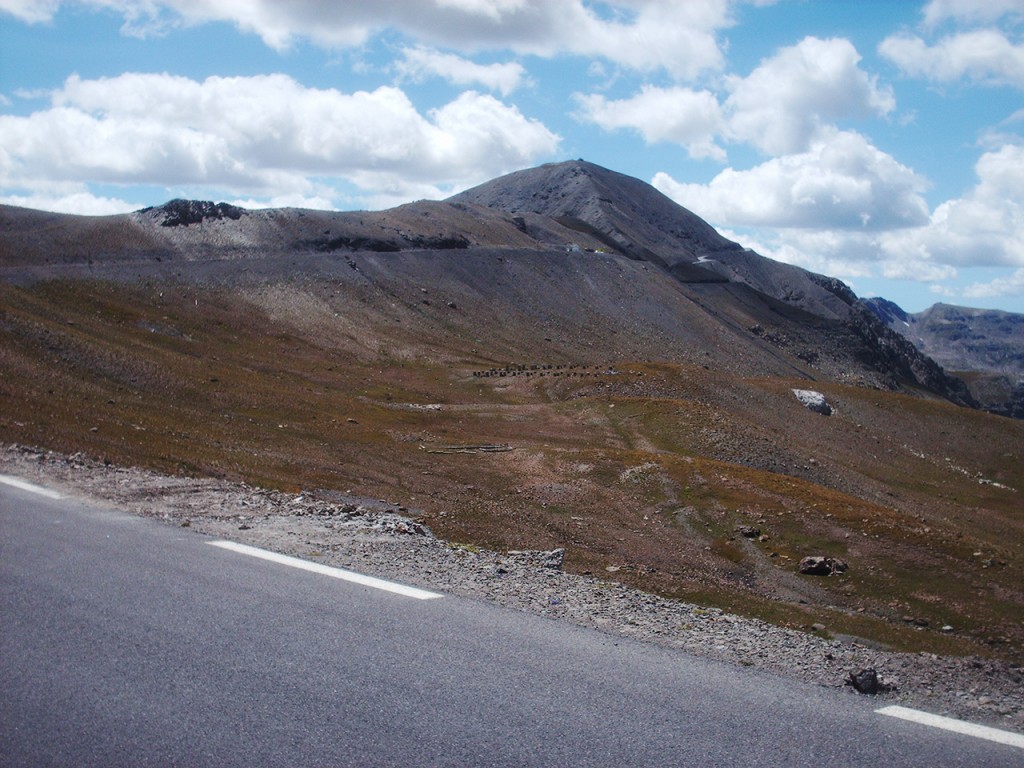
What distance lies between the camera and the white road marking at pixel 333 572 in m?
9.88

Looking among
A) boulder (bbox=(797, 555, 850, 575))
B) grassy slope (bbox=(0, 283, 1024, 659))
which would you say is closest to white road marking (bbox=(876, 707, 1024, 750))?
grassy slope (bbox=(0, 283, 1024, 659))

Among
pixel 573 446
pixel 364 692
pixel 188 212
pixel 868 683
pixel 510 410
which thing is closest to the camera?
pixel 364 692

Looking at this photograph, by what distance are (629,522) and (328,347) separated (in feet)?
172

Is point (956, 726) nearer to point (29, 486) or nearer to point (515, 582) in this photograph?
point (515, 582)

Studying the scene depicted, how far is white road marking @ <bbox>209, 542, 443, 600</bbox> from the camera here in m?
9.88

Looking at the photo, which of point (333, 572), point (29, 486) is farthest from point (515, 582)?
point (29, 486)

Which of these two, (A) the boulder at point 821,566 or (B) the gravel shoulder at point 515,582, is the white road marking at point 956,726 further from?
(A) the boulder at point 821,566

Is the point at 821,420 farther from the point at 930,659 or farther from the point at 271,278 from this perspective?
the point at 930,659

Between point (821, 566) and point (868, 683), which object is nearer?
point (868, 683)

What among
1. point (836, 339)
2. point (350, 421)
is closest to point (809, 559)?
point (350, 421)

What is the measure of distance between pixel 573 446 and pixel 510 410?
11.4m

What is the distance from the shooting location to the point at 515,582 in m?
12.0

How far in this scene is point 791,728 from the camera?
691cm

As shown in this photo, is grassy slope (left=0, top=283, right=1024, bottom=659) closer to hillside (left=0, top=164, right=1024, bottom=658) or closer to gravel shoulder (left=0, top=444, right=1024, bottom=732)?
hillside (left=0, top=164, right=1024, bottom=658)
